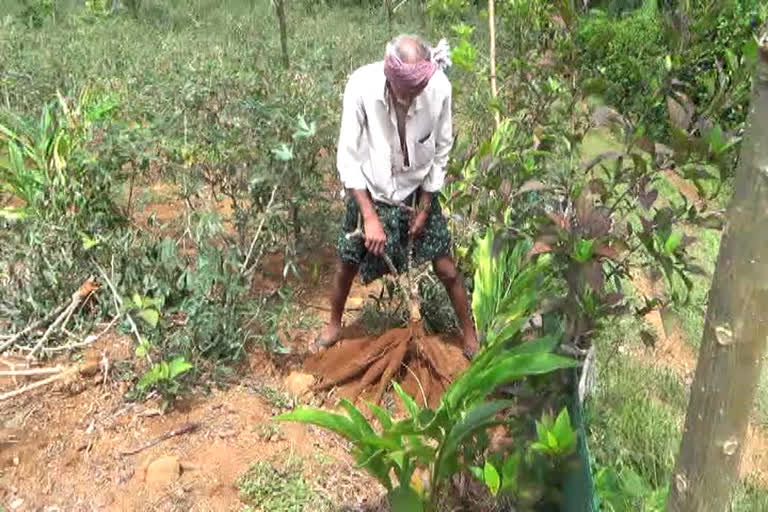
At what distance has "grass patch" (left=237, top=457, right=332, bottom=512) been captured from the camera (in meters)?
2.57

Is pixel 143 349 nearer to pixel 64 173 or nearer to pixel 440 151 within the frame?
pixel 64 173

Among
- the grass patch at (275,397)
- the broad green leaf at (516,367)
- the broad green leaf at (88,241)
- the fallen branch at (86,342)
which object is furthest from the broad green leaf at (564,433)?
the broad green leaf at (88,241)

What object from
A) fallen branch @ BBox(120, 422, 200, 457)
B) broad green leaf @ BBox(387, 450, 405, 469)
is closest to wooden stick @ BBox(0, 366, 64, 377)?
fallen branch @ BBox(120, 422, 200, 457)

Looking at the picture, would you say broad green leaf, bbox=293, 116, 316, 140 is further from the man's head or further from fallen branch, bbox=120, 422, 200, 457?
fallen branch, bbox=120, 422, 200, 457

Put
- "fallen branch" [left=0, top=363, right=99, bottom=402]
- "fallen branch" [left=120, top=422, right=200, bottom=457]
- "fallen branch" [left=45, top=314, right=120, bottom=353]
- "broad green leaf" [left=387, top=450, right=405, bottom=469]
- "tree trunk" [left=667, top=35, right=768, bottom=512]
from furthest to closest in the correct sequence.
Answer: "fallen branch" [left=45, top=314, right=120, bottom=353], "fallen branch" [left=0, top=363, right=99, bottom=402], "fallen branch" [left=120, top=422, right=200, bottom=457], "broad green leaf" [left=387, top=450, right=405, bottom=469], "tree trunk" [left=667, top=35, right=768, bottom=512]

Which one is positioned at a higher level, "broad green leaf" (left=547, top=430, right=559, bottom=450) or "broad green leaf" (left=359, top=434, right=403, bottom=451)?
"broad green leaf" (left=547, top=430, right=559, bottom=450)

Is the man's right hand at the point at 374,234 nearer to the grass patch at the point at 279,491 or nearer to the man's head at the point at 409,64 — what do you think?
the man's head at the point at 409,64

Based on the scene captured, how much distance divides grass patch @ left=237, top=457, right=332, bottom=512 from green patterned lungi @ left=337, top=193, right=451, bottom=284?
0.85 meters

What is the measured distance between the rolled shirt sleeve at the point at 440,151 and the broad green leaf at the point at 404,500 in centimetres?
124

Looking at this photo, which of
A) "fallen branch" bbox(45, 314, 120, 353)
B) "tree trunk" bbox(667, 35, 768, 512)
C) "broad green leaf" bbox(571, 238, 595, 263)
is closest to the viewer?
"tree trunk" bbox(667, 35, 768, 512)

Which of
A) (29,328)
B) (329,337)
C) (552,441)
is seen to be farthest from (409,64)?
(29,328)

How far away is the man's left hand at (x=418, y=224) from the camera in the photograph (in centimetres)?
301

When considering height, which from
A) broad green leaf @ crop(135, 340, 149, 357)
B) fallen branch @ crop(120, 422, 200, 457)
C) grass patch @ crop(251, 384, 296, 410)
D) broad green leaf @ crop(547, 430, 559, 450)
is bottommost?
fallen branch @ crop(120, 422, 200, 457)

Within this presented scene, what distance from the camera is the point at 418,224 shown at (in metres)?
3.01
